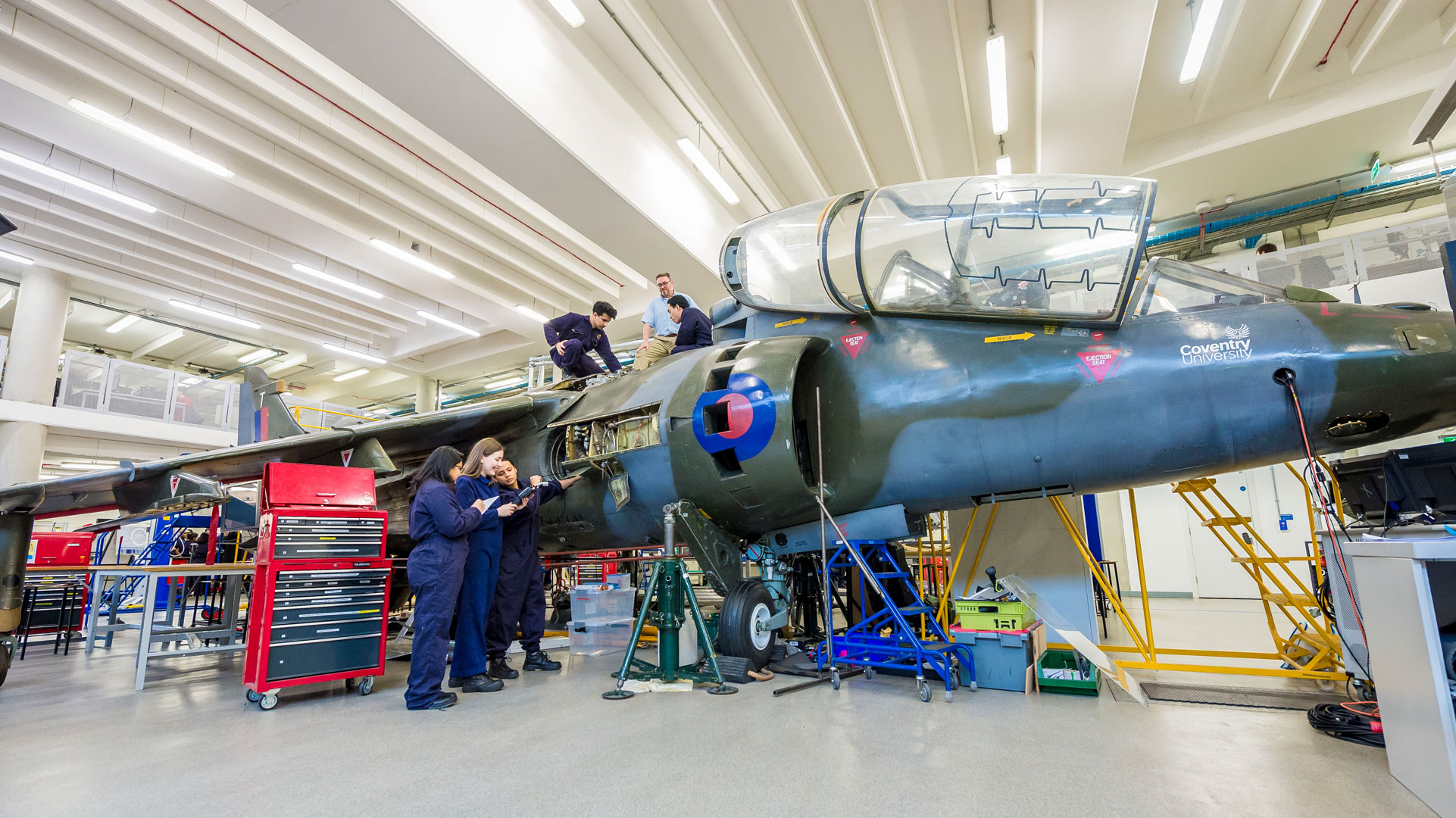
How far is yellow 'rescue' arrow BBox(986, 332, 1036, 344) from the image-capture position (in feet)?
13.6

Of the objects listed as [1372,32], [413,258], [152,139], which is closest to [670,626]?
[152,139]

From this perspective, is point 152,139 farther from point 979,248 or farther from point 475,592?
point 979,248

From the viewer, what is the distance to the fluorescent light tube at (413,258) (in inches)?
512

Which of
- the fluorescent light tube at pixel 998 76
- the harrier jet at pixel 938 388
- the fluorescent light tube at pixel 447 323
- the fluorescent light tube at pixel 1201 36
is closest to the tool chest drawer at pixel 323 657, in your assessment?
the harrier jet at pixel 938 388

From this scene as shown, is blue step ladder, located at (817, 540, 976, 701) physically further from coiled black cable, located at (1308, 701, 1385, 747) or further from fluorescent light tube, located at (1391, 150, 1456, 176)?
fluorescent light tube, located at (1391, 150, 1456, 176)

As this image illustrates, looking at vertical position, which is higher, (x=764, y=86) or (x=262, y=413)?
(x=764, y=86)

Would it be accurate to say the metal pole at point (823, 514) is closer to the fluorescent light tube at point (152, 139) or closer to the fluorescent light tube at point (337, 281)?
the fluorescent light tube at point (152, 139)

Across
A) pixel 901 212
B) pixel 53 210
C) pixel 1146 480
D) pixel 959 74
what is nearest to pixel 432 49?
pixel 901 212

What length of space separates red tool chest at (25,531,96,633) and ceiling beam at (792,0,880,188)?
509 inches

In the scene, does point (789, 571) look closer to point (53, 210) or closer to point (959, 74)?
point (959, 74)

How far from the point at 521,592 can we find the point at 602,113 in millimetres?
7374

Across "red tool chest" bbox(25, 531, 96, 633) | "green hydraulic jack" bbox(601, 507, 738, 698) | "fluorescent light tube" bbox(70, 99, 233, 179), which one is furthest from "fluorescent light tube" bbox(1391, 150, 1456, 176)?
"red tool chest" bbox(25, 531, 96, 633)

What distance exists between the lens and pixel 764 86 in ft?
32.4

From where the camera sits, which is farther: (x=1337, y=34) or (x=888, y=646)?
(x=1337, y=34)
